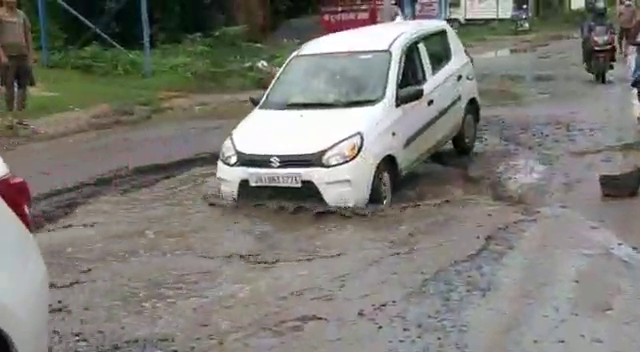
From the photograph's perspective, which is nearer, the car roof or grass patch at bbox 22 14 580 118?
the car roof

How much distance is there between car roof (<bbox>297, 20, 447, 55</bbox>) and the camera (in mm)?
12305

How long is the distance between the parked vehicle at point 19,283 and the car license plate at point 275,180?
5.45 m

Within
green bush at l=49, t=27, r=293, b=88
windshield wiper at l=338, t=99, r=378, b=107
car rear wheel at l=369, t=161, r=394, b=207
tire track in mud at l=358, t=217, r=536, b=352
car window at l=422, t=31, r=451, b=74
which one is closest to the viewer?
tire track in mud at l=358, t=217, r=536, b=352

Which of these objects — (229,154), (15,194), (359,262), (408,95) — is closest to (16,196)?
(15,194)

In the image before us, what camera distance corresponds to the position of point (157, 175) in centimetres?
1381

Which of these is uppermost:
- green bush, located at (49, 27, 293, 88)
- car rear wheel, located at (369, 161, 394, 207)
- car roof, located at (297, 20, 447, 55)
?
car roof, located at (297, 20, 447, 55)

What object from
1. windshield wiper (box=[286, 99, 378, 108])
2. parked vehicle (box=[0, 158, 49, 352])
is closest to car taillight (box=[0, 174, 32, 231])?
parked vehicle (box=[0, 158, 49, 352])

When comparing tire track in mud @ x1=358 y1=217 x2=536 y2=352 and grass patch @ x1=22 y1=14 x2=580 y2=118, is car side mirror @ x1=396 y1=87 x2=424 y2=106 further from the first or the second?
grass patch @ x1=22 y1=14 x2=580 y2=118

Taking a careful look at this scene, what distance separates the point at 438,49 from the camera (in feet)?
43.6

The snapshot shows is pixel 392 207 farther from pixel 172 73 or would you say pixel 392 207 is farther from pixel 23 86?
pixel 172 73

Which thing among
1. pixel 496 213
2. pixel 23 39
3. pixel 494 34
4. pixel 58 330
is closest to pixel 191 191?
pixel 496 213

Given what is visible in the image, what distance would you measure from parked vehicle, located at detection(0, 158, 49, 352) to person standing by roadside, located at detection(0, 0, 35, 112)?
40.6 ft

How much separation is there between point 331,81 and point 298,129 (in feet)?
3.83

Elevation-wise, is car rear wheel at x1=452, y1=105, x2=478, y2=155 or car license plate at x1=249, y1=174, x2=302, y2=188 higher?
car license plate at x1=249, y1=174, x2=302, y2=188
